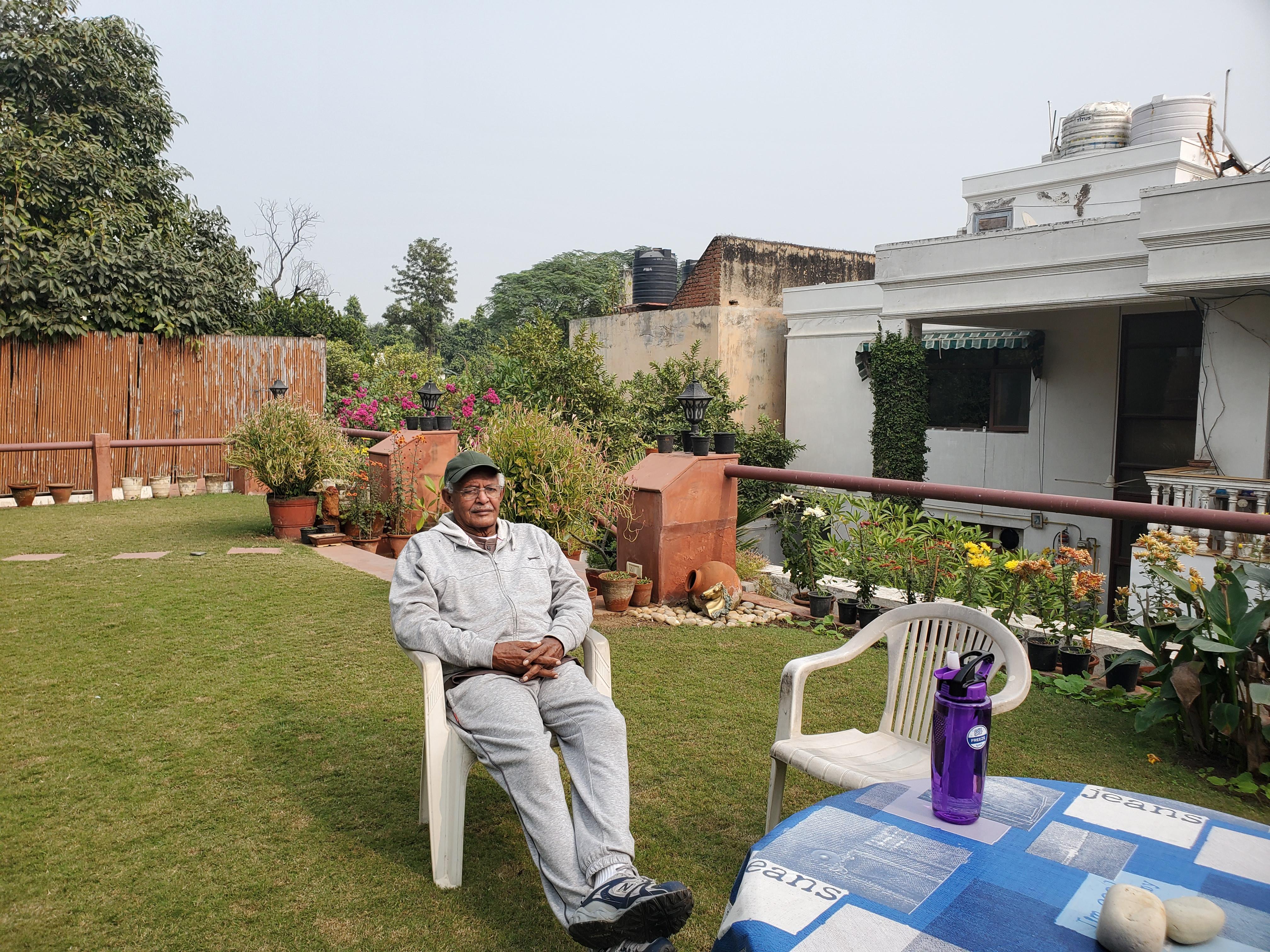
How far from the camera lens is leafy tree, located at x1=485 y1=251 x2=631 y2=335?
49.9 metres

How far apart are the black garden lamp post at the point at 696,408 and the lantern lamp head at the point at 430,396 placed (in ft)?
11.8

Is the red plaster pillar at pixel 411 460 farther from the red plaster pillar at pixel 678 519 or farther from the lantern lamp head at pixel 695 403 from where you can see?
the lantern lamp head at pixel 695 403

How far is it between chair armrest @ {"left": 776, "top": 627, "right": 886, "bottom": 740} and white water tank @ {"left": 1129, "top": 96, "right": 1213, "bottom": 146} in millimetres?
16401

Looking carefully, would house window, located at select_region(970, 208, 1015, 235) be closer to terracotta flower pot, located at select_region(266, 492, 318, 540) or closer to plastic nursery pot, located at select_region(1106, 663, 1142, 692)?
terracotta flower pot, located at select_region(266, 492, 318, 540)

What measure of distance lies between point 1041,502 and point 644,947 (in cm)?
294

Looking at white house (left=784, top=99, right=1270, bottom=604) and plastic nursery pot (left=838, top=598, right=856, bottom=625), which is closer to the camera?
plastic nursery pot (left=838, top=598, right=856, bottom=625)

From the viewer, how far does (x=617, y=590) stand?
5.57 m

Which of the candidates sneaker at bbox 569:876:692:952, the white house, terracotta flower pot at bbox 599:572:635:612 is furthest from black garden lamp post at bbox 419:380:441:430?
the white house

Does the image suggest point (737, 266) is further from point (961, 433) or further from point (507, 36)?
point (507, 36)

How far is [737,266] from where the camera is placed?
2058cm

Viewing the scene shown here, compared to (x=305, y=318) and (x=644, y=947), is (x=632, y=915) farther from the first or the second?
(x=305, y=318)

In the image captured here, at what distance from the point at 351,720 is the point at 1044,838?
9.59ft

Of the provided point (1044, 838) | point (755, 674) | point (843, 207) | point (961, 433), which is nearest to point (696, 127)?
point (961, 433)

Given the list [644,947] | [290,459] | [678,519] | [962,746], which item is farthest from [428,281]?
[962,746]
